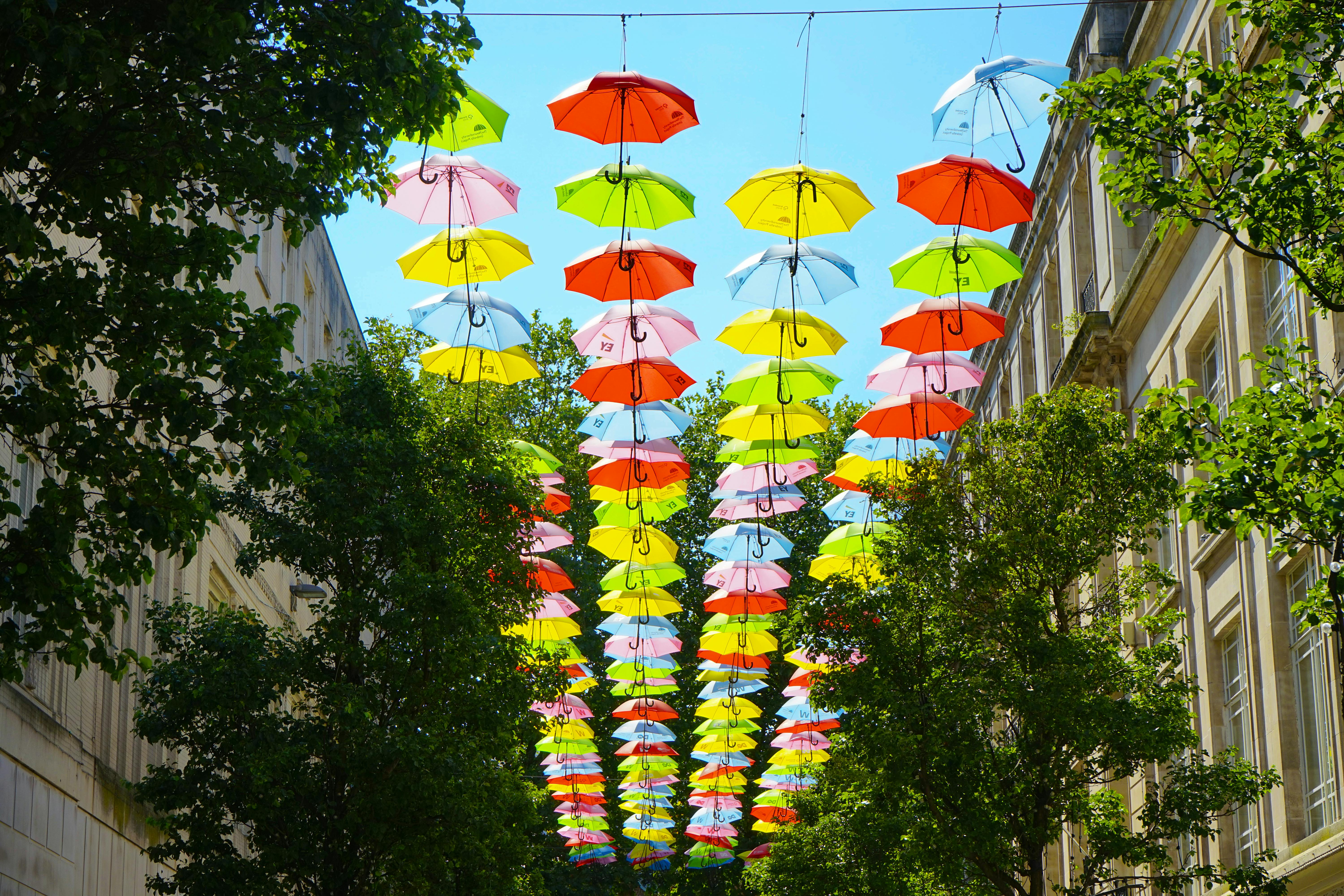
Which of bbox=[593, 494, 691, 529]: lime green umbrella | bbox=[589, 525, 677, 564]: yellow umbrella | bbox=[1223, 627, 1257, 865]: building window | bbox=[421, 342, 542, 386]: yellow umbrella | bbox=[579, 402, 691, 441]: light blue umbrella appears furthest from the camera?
bbox=[589, 525, 677, 564]: yellow umbrella

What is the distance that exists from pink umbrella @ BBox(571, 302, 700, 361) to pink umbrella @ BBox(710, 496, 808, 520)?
4.04 meters

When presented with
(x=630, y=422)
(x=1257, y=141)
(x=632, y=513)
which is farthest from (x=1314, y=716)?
(x=1257, y=141)

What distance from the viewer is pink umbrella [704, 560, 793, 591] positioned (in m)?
25.7

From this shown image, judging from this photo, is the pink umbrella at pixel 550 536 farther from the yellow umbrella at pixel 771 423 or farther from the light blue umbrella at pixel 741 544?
the yellow umbrella at pixel 771 423

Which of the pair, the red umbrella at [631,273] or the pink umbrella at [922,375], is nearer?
the red umbrella at [631,273]

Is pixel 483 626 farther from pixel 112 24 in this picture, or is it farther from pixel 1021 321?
pixel 1021 321

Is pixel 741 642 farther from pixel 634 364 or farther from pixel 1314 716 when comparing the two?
pixel 1314 716

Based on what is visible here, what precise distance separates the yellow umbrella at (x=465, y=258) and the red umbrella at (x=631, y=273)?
73 cm

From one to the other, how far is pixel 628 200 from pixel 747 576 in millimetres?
10090

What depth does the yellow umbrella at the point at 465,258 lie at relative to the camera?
→ 17.8 metres

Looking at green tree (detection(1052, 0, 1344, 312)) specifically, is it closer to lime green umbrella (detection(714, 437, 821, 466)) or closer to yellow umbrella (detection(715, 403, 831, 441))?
yellow umbrella (detection(715, 403, 831, 441))

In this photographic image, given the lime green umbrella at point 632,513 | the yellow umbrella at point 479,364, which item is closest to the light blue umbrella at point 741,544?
the lime green umbrella at point 632,513

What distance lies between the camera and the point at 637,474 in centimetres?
2108

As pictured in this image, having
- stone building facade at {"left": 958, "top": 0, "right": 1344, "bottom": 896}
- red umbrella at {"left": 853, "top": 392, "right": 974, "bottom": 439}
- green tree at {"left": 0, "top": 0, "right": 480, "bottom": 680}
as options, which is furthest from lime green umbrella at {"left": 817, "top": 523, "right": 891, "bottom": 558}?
green tree at {"left": 0, "top": 0, "right": 480, "bottom": 680}
